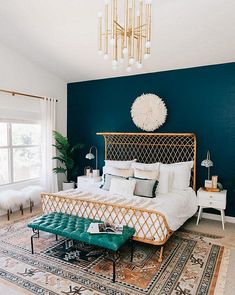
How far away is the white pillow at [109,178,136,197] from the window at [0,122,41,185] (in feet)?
7.39

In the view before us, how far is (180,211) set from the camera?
344 cm

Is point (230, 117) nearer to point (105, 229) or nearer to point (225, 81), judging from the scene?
point (225, 81)

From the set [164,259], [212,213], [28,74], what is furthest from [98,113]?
[164,259]

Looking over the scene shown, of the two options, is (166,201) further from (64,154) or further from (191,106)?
(64,154)

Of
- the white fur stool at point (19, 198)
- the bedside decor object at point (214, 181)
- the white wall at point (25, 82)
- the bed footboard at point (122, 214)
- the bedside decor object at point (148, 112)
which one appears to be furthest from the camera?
the bedside decor object at point (148, 112)

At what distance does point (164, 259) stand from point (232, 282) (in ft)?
2.51

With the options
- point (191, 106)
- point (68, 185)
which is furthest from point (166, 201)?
point (68, 185)

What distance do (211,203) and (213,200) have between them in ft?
0.20

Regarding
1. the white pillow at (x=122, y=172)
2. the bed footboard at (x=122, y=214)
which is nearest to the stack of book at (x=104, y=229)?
the bed footboard at (x=122, y=214)

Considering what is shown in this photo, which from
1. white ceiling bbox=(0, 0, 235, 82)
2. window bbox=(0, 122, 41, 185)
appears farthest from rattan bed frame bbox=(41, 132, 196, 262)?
window bbox=(0, 122, 41, 185)

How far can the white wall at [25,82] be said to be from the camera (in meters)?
4.47

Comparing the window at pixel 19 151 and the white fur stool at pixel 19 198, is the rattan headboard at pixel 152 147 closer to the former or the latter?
the window at pixel 19 151

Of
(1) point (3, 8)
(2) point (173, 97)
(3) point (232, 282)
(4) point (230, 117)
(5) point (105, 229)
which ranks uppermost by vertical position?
(1) point (3, 8)

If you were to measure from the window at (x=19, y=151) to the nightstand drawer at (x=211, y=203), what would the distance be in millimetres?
3530
